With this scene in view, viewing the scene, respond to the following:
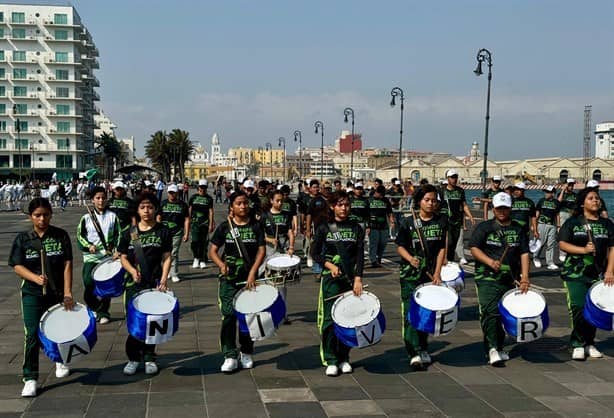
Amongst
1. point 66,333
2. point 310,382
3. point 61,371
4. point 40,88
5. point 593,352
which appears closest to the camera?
point 66,333

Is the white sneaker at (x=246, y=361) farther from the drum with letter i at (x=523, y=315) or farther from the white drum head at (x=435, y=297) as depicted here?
the drum with letter i at (x=523, y=315)

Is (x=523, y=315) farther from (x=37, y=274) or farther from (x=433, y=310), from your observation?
(x=37, y=274)

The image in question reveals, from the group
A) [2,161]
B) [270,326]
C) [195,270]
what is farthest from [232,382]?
[2,161]

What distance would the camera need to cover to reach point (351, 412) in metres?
5.87

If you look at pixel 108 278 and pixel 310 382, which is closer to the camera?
pixel 310 382

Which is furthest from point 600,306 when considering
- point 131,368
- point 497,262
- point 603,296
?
point 131,368

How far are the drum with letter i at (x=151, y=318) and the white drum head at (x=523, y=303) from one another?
3.22 meters

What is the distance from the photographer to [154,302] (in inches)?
259

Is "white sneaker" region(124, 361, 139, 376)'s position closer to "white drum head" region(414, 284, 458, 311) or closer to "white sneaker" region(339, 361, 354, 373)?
"white sneaker" region(339, 361, 354, 373)

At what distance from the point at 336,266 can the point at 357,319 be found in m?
0.62

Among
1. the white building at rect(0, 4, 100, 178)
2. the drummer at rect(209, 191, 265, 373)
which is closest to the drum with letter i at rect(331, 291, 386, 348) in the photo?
the drummer at rect(209, 191, 265, 373)

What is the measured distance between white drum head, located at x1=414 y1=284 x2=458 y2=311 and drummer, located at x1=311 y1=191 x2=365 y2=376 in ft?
2.00

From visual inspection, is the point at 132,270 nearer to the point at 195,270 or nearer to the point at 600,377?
the point at 600,377

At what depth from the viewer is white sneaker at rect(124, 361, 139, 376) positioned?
6.91 m
